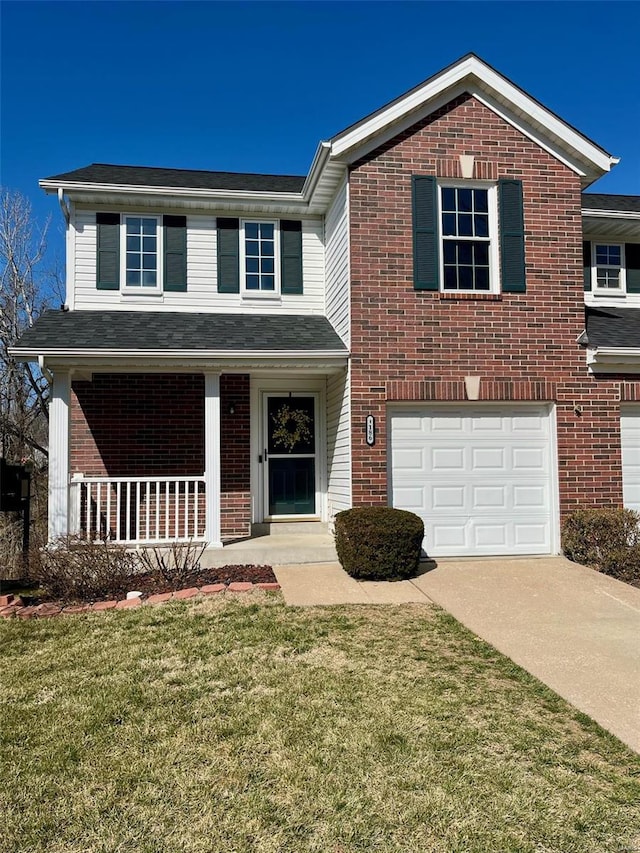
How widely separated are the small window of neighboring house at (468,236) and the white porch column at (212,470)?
11.8 ft

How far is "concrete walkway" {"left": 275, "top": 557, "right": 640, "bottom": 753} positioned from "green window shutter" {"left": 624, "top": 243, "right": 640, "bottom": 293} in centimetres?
627

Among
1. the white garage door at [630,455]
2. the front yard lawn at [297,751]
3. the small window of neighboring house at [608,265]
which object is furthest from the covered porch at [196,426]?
the small window of neighboring house at [608,265]

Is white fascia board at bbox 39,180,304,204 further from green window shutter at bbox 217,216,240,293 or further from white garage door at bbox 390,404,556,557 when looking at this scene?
white garage door at bbox 390,404,556,557

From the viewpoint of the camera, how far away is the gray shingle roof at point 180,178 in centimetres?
1081

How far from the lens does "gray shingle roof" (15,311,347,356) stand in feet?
29.3

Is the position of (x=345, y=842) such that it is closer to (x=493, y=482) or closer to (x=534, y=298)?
(x=493, y=482)

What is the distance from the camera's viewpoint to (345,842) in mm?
2793

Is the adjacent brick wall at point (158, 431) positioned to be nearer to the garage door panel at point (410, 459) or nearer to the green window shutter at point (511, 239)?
the garage door panel at point (410, 459)

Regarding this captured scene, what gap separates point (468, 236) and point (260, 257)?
379 centimetres

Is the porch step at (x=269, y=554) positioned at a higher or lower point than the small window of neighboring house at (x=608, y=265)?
lower

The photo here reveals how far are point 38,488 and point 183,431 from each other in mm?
8194

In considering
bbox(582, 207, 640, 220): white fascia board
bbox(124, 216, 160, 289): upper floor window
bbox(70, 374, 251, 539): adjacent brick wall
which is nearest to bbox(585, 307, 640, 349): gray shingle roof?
bbox(582, 207, 640, 220): white fascia board

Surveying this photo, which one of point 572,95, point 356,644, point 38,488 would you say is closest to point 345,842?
point 356,644

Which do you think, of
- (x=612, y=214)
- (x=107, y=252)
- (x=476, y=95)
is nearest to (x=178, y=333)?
(x=107, y=252)
